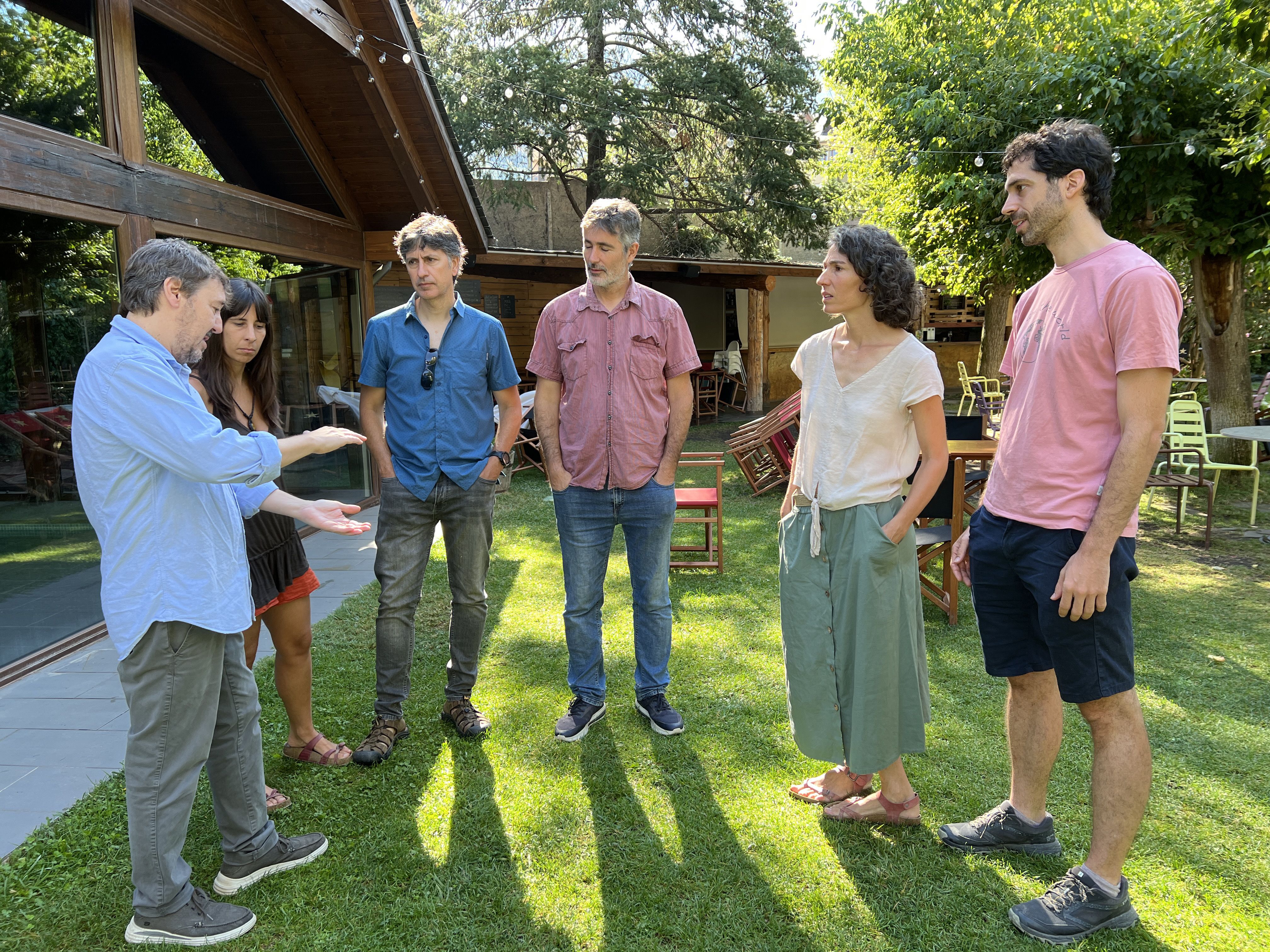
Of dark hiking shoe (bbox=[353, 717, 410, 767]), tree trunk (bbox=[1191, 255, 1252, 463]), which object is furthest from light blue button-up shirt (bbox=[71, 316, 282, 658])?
tree trunk (bbox=[1191, 255, 1252, 463])

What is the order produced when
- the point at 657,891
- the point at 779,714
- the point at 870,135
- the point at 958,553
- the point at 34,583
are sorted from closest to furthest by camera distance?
the point at 657,891 → the point at 958,553 → the point at 779,714 → the point at 34,583 → the point at 870,135

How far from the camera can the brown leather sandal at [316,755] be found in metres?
3.22

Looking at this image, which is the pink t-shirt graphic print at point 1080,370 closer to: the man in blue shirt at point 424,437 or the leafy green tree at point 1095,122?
the man in blue shirt at point 424,437

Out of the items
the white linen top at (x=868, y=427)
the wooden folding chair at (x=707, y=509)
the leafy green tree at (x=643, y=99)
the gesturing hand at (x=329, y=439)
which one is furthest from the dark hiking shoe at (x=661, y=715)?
the leafy green tree at (x=643, y=99)

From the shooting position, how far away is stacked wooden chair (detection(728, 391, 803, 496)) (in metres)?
8.70

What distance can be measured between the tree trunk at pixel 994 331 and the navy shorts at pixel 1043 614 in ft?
44.5

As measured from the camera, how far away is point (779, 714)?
3.70 metres

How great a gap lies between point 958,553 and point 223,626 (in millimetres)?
2148

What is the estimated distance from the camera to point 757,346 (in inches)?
675

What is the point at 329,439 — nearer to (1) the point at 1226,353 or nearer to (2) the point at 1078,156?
(2) the point at 1078,156

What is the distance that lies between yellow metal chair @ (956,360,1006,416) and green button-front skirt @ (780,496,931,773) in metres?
12.6

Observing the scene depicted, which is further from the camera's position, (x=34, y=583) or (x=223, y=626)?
(x=34, y=583)

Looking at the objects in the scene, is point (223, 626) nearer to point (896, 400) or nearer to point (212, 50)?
point (896, 400)

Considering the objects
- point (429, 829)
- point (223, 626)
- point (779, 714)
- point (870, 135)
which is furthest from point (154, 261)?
point (870, 135)
